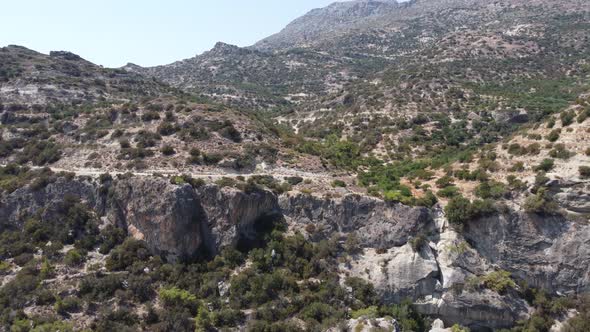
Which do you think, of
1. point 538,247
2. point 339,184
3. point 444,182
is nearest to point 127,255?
point 339,184

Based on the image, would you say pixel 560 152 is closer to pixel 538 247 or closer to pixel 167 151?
pixel 538 247

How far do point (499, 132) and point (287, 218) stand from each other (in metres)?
43.7

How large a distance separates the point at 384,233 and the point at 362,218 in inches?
92.6

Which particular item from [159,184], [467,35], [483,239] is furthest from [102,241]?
[467,35]

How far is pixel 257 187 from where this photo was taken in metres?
38.0

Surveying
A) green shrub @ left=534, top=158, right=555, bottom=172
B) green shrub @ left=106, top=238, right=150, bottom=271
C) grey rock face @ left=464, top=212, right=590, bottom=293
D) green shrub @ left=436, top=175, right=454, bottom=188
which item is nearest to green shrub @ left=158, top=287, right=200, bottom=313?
green shrub @ left=106, top=238, right=150, bottom=271

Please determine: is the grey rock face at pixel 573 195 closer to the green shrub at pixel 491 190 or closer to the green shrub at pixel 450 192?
the green shrub at pixel 491 190

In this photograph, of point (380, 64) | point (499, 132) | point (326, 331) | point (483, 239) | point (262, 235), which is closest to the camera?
point (326, 331)

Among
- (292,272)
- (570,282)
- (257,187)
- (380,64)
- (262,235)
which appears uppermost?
(380,64)

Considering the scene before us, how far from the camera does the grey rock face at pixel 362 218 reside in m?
34.1

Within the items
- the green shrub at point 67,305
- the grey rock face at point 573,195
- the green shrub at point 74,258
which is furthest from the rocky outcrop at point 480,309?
the green shrub at point 74,258

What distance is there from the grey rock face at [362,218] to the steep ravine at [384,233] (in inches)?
3.3

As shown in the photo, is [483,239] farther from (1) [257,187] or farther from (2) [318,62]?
(2) [318,62]

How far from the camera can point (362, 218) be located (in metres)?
35.9
